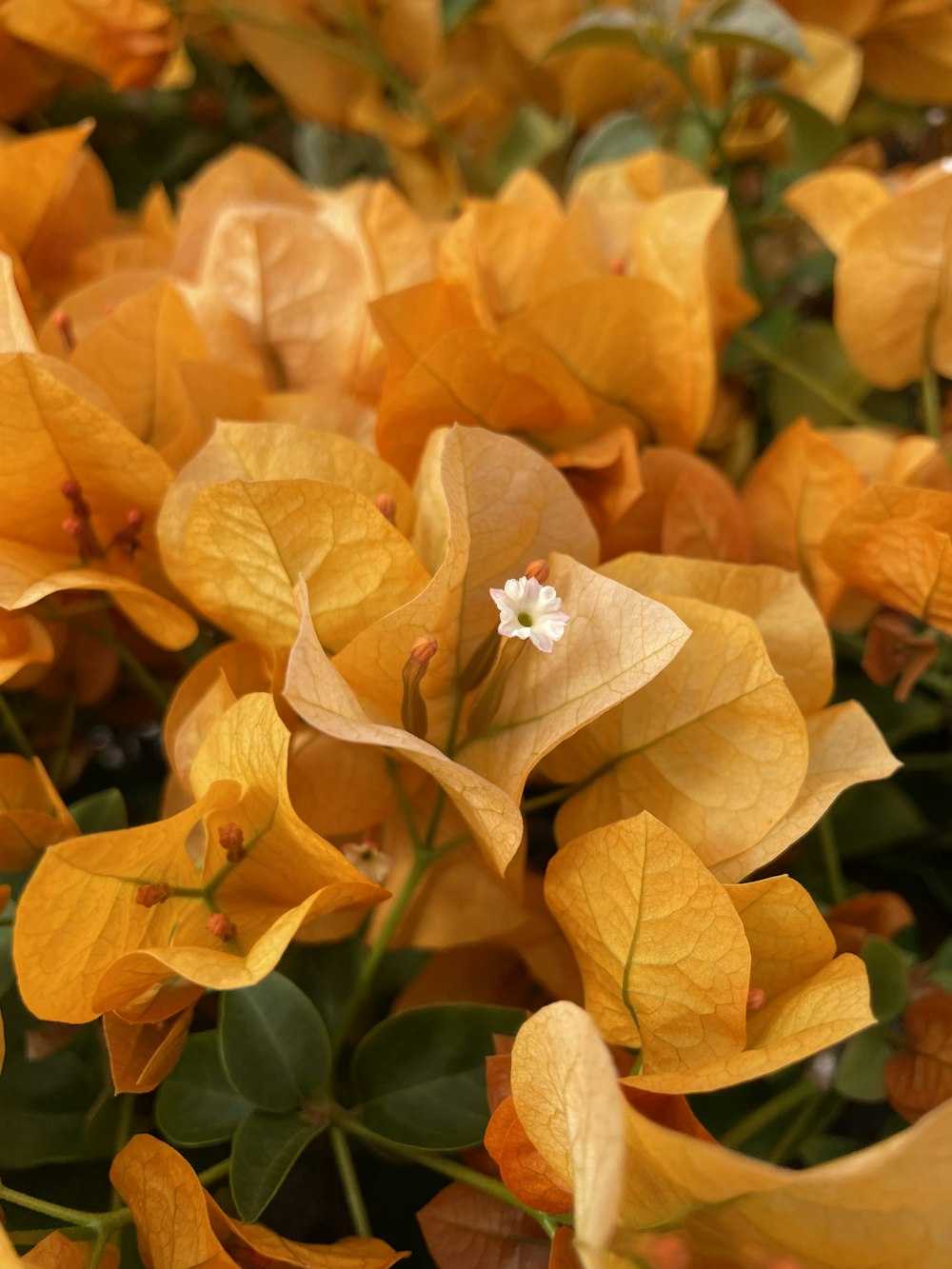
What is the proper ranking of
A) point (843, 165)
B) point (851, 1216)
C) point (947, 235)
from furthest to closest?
point (843, 165), point (947, 235), point (851, 1216)

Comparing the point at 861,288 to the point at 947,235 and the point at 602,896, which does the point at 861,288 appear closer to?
the point at 947,235

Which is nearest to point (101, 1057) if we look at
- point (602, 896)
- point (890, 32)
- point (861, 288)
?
point (602, 896)

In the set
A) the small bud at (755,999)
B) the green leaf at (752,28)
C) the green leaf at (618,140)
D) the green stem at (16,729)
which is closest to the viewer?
the small bud at (755,999)

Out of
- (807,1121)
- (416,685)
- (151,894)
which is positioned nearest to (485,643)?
(416,685)

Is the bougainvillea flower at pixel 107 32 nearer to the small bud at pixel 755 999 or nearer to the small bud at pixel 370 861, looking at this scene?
the small bud at pixel 370 861

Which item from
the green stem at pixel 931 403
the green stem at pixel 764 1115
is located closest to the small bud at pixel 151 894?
the green stem at pixel 764 1115
